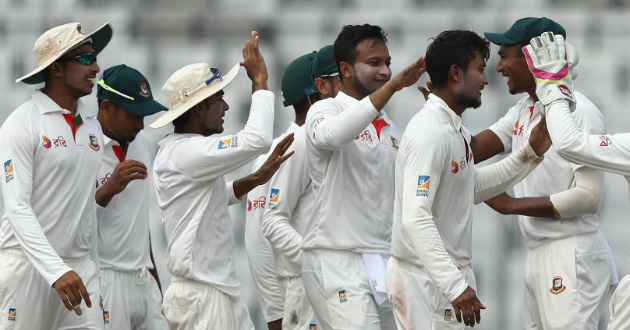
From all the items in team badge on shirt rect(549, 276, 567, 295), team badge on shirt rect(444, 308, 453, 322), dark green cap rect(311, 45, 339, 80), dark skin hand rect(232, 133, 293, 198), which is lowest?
team badge on shirt rect(549, 276, 567, 295)

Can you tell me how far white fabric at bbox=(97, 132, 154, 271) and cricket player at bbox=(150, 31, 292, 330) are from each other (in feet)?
2.25

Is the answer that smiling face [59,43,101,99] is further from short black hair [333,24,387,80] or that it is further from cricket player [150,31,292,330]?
short black hair [333,24,387,80]

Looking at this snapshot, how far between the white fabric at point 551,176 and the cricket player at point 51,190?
86.2 inches

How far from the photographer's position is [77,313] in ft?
20.9

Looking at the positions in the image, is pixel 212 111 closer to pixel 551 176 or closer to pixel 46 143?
pixel 46 143

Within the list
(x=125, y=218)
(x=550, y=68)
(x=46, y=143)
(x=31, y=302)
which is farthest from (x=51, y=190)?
(x=550, y=68)

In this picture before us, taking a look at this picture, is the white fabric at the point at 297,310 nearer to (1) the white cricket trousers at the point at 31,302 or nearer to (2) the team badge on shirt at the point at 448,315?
(1) the white cricket trousers at the point at 31,302

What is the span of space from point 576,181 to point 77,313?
258 cm

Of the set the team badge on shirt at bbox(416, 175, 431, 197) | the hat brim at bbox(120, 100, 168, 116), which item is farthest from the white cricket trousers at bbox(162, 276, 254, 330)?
the team badge on shirt at bbox(416, 175, 431, 197)

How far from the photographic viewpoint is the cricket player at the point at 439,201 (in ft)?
19.6

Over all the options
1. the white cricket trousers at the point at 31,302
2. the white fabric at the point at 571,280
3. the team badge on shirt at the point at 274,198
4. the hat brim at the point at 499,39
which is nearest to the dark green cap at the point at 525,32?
the hat brim at the point at 499,39

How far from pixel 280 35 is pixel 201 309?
3932mm

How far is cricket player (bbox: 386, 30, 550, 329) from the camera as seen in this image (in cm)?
597

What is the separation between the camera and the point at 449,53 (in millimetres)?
→ 6426
